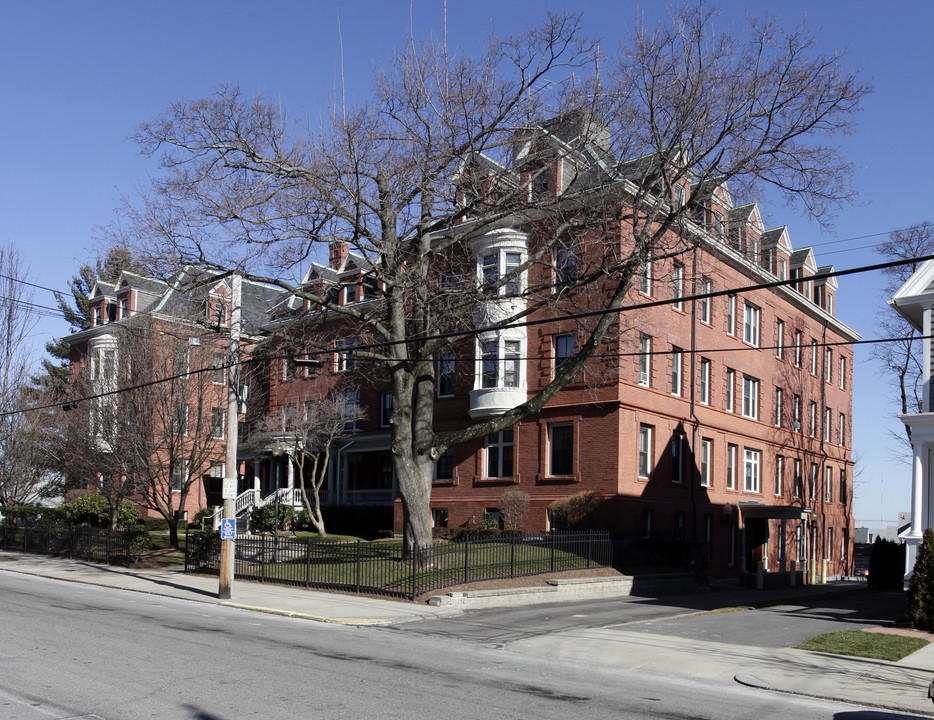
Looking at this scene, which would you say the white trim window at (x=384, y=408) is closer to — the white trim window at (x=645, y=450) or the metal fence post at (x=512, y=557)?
the white trim window at (x=645, y=450)

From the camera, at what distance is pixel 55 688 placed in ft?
31.7

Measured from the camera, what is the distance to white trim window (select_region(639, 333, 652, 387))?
32.3m

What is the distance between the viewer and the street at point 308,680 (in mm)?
9070

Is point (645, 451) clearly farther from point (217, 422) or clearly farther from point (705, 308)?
point (217, 422)

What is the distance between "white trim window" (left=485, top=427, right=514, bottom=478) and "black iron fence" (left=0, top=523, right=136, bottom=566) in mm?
13355

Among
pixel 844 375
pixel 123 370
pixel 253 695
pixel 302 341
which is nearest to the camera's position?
pixel 253 695

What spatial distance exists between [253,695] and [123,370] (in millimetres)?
25129

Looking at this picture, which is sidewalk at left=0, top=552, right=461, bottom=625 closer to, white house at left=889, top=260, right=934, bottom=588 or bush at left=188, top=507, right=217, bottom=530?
bush at left=188, top=507, right=217, bottom=530

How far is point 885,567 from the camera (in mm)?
31656

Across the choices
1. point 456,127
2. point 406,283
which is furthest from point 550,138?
point 406,283

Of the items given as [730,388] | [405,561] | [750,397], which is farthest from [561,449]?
[750,397]

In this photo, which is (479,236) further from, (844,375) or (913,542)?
(844,375)

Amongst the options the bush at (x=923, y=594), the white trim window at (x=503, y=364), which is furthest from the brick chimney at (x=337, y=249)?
the bush at (x=923, y=594)

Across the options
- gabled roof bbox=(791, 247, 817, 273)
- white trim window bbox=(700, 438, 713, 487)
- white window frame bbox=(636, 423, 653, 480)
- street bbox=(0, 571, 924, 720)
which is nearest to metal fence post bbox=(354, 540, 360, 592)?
street bbox=(0, 571, 924, 720)
